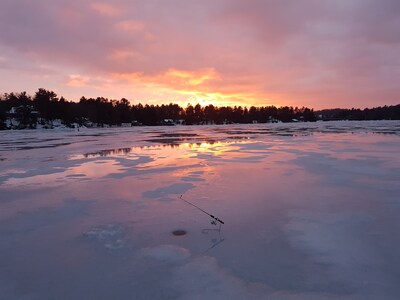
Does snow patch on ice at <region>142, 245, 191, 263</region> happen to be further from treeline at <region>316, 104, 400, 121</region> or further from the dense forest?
treeline at <region>316, 104, 400, 121</region>

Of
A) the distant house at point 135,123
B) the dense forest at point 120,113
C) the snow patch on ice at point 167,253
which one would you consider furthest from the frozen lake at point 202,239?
the distant house at point 135,123

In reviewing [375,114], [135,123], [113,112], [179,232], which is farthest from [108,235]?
[375,114]

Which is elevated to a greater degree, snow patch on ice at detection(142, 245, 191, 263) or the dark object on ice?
the dark object on ice

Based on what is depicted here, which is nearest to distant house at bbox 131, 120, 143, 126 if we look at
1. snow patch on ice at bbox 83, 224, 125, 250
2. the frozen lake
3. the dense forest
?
the dense forest

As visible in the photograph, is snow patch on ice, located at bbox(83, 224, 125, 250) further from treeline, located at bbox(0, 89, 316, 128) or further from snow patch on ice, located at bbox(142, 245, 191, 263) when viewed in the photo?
treeline, located at bbox(0, 89, 316, 128)

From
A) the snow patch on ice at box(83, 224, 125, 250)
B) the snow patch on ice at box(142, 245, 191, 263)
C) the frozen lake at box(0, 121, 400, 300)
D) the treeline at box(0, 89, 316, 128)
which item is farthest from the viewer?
the treeline at box(0, 89, 316, 128)

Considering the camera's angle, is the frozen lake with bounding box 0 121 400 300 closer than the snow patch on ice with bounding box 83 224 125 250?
Yes

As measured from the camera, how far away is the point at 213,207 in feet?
16.1

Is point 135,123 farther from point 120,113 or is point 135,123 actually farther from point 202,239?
point 202,239

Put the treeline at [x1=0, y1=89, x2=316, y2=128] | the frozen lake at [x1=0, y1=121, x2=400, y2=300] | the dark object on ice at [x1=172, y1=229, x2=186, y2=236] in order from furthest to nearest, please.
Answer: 1. the treeline at [x1=0, y1=89, x2=316, y2=128]
2. the dark object on ice at [x1=172, y1=229, x2=186, y2=236]
3. the frozen lake at [x1=0, y1=121, x2=400, y2=300]

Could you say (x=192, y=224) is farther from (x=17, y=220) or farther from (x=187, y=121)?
(x=187, y=121)

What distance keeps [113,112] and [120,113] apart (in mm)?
3469

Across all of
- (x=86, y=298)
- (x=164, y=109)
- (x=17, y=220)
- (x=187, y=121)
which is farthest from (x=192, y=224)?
(x=164, y=109)

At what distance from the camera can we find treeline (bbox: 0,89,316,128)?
60.2 meters
